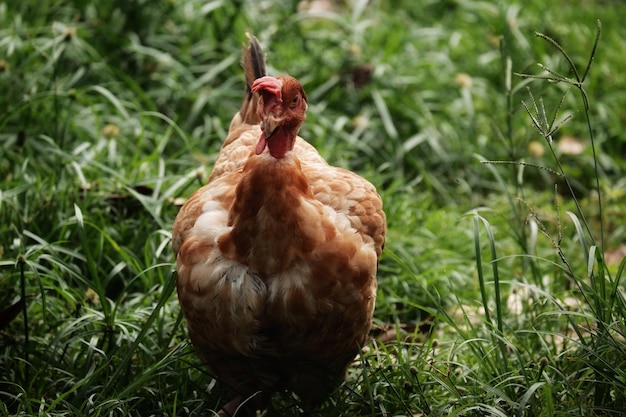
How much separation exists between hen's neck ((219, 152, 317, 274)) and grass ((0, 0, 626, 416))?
41 cm

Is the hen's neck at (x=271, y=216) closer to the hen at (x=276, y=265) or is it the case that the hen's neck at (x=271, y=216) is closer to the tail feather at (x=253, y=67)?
the hen at (x=276, y=265)

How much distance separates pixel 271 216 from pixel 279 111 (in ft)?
0.89

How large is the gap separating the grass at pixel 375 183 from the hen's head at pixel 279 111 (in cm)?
56

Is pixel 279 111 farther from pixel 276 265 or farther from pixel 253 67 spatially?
pixel 253 67

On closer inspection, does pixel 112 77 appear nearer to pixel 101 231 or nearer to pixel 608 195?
pixel 101 231

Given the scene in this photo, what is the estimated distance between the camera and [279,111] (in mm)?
2236

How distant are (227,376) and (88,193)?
3.66 feet

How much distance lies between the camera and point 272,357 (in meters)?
2.38

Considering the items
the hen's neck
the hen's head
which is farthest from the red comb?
the hen's neck

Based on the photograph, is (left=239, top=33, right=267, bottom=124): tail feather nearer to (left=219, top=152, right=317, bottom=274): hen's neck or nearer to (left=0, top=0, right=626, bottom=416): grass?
(left=0, top=0, right=626, bottom=416): grass

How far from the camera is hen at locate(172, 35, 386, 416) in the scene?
2250mm

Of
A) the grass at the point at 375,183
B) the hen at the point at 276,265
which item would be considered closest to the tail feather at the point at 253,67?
the grass at the point at 375,183

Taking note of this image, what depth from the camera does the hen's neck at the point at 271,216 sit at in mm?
2244

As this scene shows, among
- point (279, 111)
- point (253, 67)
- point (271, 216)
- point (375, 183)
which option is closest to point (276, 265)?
point (271, 216)
